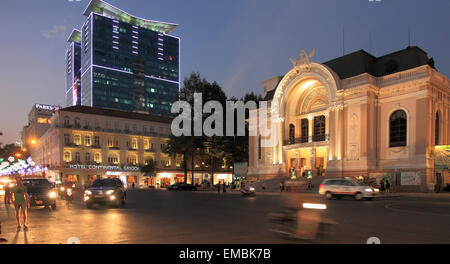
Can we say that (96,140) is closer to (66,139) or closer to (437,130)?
(66,139)


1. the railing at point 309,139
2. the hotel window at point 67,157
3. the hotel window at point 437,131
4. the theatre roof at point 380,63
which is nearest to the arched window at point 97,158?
the hotel window at point 67,157

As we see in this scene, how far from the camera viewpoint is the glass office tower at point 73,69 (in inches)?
7003

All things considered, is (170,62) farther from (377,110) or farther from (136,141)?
(377,110)

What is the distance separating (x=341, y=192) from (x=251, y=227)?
615 inches

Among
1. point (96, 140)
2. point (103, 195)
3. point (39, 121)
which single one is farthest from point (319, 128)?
point (39, 121)

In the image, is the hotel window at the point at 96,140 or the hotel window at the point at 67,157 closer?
the hotel window at the point at 67,157

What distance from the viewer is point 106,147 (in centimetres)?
6694

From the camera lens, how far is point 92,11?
162375 mm

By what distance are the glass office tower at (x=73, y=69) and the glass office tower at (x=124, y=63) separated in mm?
18092

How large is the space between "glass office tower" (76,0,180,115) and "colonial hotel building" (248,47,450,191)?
368ft

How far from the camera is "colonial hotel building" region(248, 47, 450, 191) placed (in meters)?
33.1

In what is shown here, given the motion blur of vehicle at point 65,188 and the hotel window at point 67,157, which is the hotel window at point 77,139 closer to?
the hotel window at point 67,157
